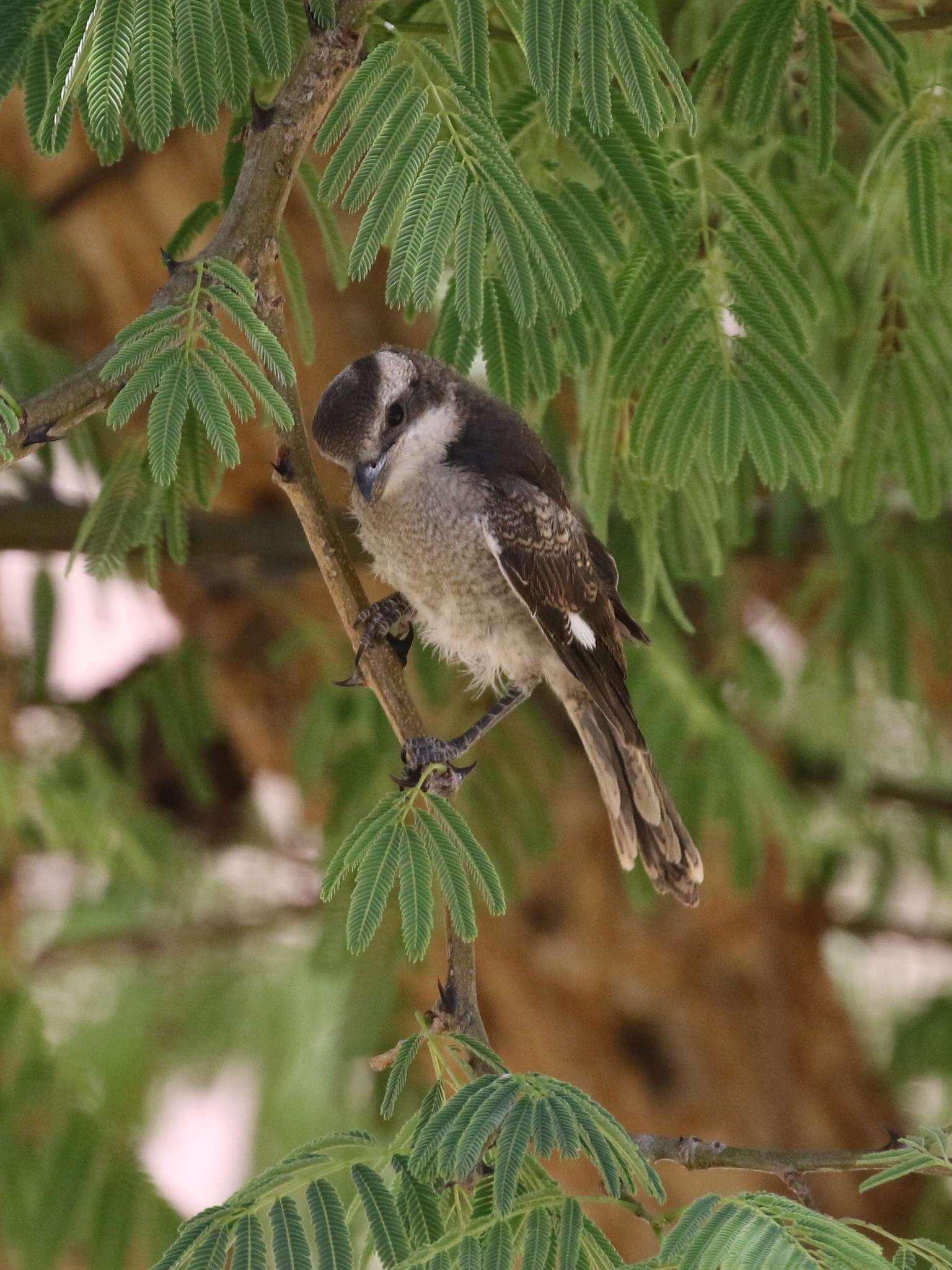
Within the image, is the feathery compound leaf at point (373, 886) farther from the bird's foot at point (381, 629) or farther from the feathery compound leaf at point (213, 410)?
the feathery compound leaf at point (213, 410)

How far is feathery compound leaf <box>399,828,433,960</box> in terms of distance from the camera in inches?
84.4

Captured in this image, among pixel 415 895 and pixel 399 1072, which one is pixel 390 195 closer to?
pixel 415 895

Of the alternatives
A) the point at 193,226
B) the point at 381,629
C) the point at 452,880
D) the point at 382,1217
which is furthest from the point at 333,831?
the point at 382,1217

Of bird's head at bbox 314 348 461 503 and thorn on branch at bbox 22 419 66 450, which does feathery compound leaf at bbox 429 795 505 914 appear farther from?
bird's head at bbox 314 348 461 503

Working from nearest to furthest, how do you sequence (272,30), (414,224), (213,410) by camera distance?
(213,410) < (414,224) < (272,30)

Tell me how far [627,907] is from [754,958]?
559mm

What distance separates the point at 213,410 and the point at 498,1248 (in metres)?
1.13

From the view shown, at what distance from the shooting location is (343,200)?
2.27m

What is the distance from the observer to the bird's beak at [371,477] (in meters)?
3.16

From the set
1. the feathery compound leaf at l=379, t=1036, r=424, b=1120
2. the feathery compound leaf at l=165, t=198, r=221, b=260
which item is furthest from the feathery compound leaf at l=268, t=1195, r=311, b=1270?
the feathery compound leaf at l=165, t=198, r=221, b=260

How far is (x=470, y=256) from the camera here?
7.45ft

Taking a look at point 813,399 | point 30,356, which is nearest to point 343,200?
point 813,399

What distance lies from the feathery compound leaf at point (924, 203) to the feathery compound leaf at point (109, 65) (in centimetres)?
132

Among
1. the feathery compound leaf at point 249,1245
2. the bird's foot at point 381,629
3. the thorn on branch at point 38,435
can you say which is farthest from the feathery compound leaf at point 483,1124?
the thorn on branch at point 38,435
